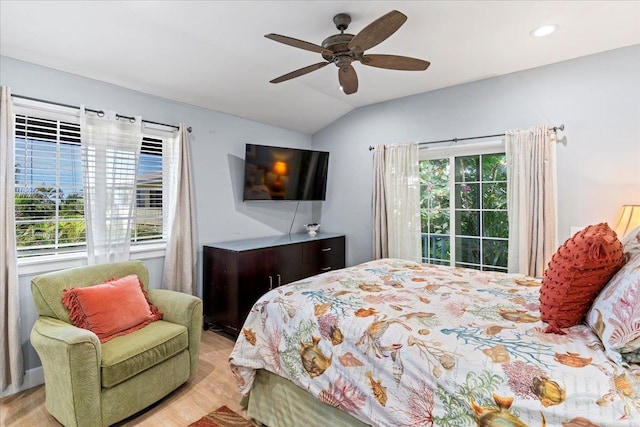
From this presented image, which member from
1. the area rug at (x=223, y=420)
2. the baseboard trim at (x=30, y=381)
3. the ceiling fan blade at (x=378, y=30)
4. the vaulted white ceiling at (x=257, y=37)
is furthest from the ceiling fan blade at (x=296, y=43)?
the baseboard trim at (x=30, y=381)

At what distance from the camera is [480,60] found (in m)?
3.08

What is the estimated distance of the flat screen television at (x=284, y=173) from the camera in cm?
393

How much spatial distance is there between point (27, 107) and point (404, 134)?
3.63m

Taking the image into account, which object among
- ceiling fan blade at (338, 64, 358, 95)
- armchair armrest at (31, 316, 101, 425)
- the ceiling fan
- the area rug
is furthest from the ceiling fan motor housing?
the area rug

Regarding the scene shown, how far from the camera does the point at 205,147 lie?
3719 mm

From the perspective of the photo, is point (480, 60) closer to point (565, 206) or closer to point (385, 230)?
point (565, 206)

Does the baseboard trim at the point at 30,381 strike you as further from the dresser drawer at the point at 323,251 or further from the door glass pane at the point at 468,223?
the door glass pane at the point at 468,223

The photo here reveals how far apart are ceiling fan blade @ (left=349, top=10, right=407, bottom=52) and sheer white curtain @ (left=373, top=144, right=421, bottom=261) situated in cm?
207

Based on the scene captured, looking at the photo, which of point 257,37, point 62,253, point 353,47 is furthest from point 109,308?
point 353,47

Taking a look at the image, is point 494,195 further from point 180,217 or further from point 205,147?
point 180,217

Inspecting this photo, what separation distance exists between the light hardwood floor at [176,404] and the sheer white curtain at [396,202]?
90.1 inches

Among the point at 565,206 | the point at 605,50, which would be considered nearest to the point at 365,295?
the point at 565,206

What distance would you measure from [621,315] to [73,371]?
2.59 metres

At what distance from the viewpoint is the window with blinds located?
2564mm
